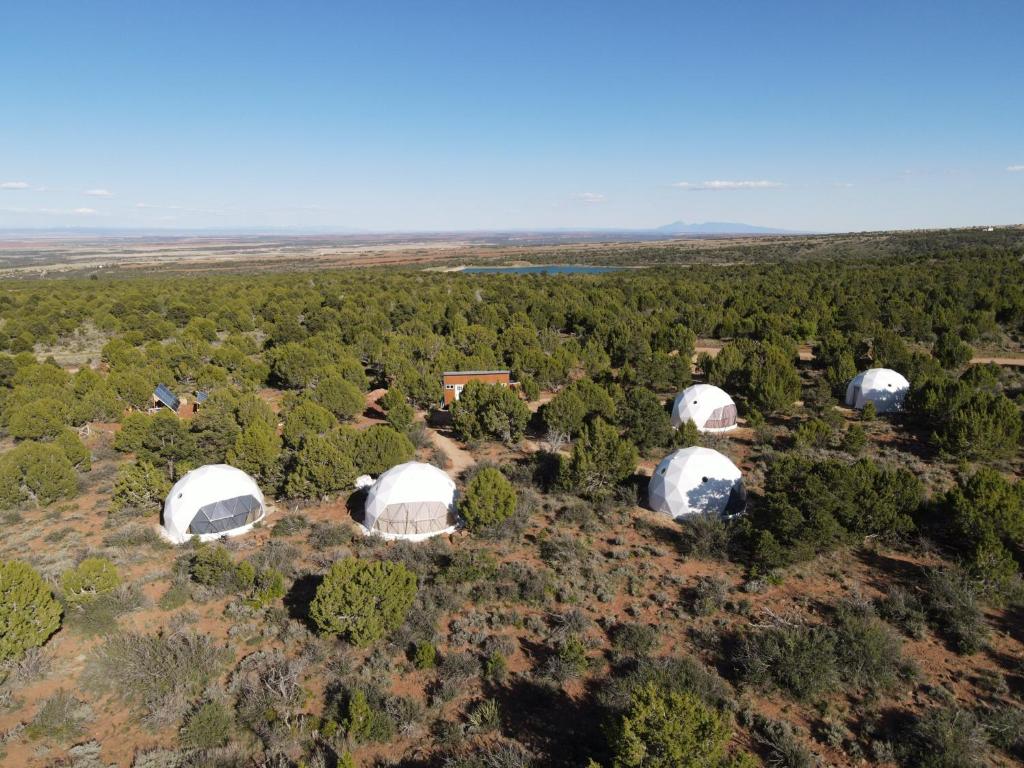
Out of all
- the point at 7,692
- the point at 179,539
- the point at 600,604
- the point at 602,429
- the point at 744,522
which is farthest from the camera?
the point at 602,429

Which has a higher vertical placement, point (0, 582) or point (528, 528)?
point (0, 582)

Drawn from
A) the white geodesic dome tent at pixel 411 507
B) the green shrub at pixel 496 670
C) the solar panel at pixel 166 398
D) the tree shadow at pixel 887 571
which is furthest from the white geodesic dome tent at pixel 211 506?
the tree shadow at pixel 887 571

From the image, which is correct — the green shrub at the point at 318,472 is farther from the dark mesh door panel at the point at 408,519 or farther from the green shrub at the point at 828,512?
the green shrub at the point at 828,512

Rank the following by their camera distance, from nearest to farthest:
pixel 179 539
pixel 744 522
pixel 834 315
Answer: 1. pixel 744 522
2. pixel 179 539
3. pixel 834 315

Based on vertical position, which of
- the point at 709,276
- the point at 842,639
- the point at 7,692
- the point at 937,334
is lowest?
the point at 7,692

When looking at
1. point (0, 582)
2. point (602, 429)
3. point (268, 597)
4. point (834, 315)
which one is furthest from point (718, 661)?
point (834, 315)

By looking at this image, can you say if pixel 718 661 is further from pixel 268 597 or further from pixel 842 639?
pixel 268 597
